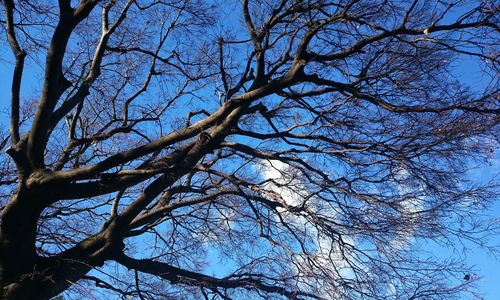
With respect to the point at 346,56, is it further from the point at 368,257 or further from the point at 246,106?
the point at 368,257

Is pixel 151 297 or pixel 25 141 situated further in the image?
pixel 151 297

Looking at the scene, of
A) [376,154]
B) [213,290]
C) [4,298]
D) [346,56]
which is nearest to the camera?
[4,298]

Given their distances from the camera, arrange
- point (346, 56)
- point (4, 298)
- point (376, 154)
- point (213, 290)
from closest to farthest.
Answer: point (4, 298) < point (346, 56) < point (376, 154) < point (213, 290)

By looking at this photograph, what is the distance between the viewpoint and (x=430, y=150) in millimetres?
7918

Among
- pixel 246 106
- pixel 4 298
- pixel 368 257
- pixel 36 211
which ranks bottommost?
pixel 4 298

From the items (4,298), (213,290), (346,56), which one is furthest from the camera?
(213,290)

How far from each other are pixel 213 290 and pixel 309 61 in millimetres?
4348

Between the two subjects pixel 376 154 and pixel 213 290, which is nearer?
Answer: pixel 376 154

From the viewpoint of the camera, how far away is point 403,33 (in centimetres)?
726

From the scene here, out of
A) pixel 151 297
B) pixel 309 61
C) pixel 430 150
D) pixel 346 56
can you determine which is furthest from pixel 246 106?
pixel 151 297

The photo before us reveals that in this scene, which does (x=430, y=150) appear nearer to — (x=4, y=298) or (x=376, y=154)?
(x=376, y=154)

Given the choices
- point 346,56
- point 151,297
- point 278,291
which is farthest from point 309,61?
point 151,297

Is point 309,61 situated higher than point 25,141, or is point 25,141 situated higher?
point 309,61

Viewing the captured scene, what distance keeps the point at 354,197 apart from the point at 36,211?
481 centimetres
